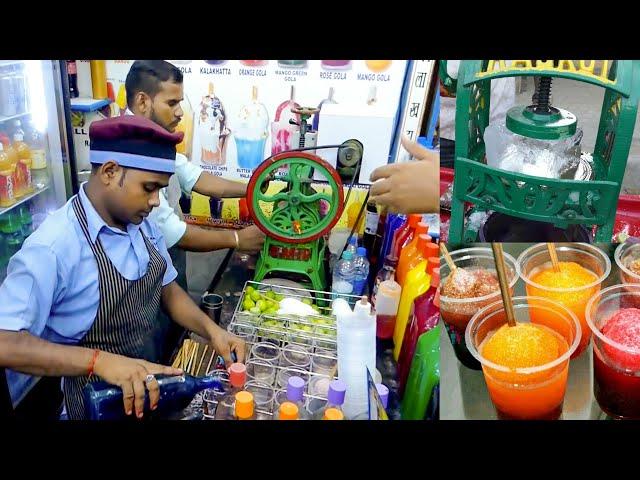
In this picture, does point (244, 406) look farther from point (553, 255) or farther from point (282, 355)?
point (553, 255)

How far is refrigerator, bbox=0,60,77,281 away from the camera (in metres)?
1.49

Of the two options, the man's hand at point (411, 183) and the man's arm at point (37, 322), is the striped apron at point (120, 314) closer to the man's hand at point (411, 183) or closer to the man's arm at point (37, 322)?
the man's arm at point (37, 322)

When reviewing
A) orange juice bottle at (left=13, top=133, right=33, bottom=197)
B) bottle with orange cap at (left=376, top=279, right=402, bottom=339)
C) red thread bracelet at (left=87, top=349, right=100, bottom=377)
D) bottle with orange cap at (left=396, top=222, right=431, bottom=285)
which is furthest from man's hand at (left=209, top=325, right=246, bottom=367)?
orange juice bottle at (left=13, top=133, right=33, bottom=197)

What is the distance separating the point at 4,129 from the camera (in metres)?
1.73

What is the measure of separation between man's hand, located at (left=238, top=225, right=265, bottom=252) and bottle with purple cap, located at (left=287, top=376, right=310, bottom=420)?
1.56 feet

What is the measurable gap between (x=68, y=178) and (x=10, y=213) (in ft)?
1.17

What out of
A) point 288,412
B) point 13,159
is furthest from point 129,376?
point 13,159

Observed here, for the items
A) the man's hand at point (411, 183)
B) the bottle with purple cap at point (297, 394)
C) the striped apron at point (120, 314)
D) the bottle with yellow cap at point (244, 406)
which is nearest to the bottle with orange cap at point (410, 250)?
the man's hand at point (411, 183)

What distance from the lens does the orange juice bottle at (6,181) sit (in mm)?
1761

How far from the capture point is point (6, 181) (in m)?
1.78

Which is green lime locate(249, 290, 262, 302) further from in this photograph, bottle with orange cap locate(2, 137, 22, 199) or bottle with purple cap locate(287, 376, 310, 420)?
bottle with orange cap locate(2, 137, 22, 199)

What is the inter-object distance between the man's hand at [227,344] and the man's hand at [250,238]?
0.94 ft

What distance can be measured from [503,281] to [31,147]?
4.93 ft
